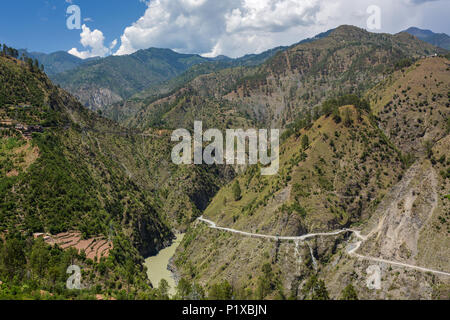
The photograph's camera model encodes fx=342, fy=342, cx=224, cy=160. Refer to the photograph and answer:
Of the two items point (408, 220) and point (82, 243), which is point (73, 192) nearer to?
point (82, 243)

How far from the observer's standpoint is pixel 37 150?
106938mm

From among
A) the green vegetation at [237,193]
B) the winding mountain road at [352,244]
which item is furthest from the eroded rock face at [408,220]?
the green vegetation at [237,193]

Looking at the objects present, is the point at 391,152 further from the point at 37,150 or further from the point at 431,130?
the point at 37,150

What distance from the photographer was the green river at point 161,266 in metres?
105

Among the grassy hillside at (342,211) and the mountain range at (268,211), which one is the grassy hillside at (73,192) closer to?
the mountain range at (268,211)

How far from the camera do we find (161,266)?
118 metres

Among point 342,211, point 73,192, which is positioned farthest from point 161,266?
point 342,211

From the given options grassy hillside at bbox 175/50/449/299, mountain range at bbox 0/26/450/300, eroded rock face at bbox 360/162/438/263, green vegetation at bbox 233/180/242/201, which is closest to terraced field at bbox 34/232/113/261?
mountain range at bbox 0/26/450/300

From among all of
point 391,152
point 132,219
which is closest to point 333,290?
point 391,152

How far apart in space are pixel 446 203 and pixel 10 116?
131m

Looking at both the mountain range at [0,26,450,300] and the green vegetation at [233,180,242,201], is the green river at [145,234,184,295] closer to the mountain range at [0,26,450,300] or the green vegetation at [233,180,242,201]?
the mountain range at [0,26,450,300]

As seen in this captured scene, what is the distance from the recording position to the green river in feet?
344

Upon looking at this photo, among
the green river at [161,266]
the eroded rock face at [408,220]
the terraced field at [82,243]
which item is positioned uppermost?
the eroded rock face at [408,220]

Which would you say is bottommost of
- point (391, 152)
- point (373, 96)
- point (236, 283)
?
point (236, 283)
